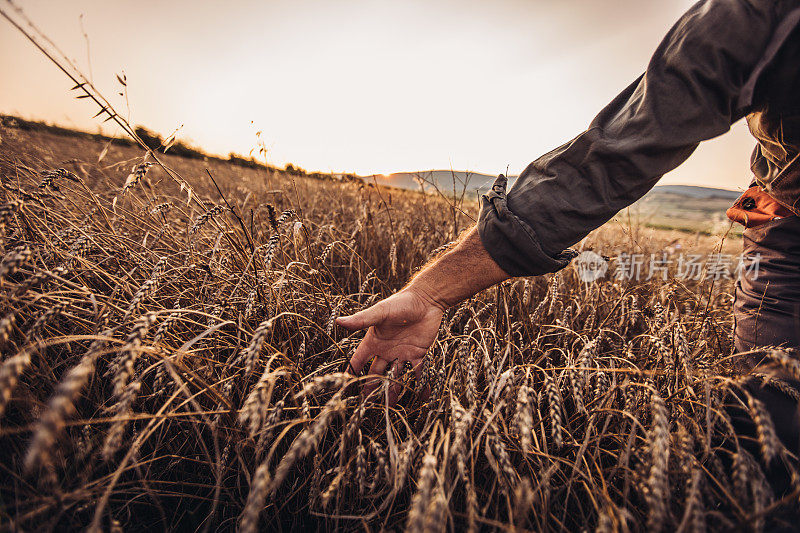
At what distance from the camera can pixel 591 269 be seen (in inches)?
98.8

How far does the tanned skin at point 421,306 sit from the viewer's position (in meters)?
1.26

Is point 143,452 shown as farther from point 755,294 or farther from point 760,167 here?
point 760,167

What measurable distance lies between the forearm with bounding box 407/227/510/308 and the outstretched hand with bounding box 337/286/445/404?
0.04 m

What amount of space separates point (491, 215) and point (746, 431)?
1.39 meters

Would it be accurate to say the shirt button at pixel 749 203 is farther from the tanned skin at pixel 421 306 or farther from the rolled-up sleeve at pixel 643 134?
the tanned skin at pixel 421 306

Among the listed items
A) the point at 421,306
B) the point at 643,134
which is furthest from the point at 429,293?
the point at 643,134

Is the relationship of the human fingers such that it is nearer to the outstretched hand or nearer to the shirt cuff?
the outstretched hand

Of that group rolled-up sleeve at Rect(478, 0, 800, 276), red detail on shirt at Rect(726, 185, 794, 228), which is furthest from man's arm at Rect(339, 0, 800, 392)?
red detail on shirt at Rect(726, 185, 794, 228)

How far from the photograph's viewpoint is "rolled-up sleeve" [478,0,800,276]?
0.96 meters

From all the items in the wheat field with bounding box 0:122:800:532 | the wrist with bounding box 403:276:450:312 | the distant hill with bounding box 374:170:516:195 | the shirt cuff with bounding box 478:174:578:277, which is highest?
the distant hill with bounding box 374:170:516:195

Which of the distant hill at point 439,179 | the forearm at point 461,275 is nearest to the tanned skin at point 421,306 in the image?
the forearm at point 461,275

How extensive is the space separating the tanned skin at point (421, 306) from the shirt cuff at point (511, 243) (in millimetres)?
46

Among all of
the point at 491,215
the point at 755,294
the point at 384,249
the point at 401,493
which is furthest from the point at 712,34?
the point at 384,249

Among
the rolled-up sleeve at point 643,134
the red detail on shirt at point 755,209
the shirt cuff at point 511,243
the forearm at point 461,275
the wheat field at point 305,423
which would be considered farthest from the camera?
the red detail on shirt at point 755,209
